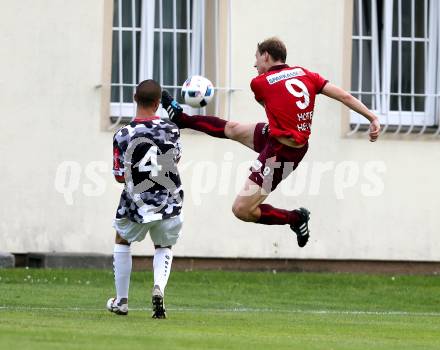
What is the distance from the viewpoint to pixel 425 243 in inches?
746

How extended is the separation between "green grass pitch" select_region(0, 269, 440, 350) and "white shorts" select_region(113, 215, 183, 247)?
609 mm

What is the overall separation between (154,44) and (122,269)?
767 centimetres

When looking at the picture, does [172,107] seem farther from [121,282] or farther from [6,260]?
[6,260]

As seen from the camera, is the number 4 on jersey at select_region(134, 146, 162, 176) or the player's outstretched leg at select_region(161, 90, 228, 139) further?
the player's outstretched leg at select_region(161, 90, 228, 139)

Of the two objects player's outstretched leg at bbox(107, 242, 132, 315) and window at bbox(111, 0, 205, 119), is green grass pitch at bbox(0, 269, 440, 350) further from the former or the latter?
window at bbox(111, 0, 205, 119)

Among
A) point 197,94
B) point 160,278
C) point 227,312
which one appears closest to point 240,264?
point 197,94

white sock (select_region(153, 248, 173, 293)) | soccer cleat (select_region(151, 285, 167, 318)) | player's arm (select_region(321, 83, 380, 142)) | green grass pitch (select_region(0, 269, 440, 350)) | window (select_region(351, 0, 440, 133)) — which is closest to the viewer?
green grass pitch (select_region(0, 269, 440, 350))

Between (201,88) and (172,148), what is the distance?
7.20 feet

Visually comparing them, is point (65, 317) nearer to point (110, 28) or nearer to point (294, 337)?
point (294, 337)

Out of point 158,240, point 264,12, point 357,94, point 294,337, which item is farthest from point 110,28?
point 294,337

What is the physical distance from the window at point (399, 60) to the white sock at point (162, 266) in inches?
319

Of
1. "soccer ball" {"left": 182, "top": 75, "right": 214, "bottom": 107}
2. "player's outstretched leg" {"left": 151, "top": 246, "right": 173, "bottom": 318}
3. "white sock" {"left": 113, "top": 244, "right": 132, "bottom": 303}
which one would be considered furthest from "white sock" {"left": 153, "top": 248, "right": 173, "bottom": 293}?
"soccer ball" {"left": 182, "top": 75, "right": 214, "bottom": 107}

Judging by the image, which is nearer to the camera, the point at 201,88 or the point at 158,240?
the point at 158,240

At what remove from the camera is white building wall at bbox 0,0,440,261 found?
1769 centimetres
